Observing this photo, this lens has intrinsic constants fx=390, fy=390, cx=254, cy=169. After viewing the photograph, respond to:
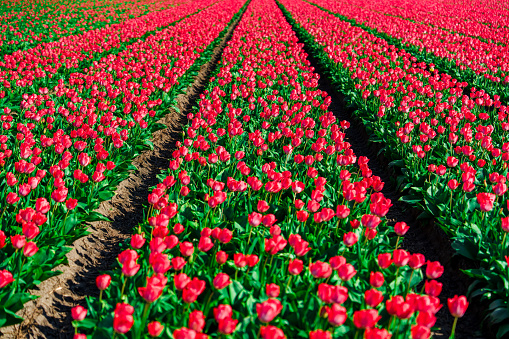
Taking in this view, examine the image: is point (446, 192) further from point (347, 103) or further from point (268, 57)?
point (268, 57)

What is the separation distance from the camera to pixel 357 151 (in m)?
7.12

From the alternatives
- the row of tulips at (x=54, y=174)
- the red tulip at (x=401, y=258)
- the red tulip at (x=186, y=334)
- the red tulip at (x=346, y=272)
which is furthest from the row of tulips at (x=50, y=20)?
the red tulip at (x=401, y=258)

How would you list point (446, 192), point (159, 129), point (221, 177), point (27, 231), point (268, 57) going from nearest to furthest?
point (27, 231)
point (446, 192)
point (221, 177)
point (159, 129)
point (268, 57)

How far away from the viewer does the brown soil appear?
2961 millimetres

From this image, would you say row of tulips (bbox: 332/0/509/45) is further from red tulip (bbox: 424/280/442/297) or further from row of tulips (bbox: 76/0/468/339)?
red tulip (bbox: 424/280/442/297)

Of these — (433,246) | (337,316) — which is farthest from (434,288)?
(433,246)

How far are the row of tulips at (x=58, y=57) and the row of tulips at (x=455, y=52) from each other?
32.0 feet

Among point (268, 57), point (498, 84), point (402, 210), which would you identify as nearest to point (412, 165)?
point (402, 210)

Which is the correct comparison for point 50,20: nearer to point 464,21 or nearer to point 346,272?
point 346,272

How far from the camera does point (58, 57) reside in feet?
33.6

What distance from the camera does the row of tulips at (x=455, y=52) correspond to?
31.3ft

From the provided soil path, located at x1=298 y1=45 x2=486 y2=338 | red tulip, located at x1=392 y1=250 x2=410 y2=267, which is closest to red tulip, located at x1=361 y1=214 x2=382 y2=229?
red tulip, located at x1=392 y1=250 x2=410 y2=267

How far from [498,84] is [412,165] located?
604 centimetres

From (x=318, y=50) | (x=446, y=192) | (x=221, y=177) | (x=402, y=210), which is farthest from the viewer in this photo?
(x=318, y=50)
